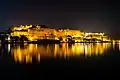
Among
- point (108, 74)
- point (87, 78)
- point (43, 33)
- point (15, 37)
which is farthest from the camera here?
point (43, 33)

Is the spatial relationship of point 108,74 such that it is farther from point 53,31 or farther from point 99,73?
point 53,31

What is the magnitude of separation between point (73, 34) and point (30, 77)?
54933 millimetres

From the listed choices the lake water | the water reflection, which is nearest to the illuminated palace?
the water reflection

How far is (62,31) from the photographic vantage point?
64062mm

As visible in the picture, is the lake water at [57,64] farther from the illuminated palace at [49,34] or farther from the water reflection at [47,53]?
the illuminated palace at [49,34]

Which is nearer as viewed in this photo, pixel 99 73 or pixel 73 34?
pixel 99 73

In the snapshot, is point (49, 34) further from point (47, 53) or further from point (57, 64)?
point (57, 64)

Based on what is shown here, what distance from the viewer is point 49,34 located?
61312 mm

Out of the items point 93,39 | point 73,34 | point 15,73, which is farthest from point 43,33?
point 15,73

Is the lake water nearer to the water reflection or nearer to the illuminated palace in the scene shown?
the water reflection

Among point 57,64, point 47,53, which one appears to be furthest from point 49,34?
point 57,64

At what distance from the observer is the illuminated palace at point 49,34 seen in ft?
197

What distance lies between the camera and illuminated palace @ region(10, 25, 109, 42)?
197 ft

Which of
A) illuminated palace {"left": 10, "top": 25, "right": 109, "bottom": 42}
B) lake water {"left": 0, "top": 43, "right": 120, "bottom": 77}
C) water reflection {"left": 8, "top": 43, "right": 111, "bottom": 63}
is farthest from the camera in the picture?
illuminated palace {"left": 10, "top": 25, "right": 109, "bottom": 42}
